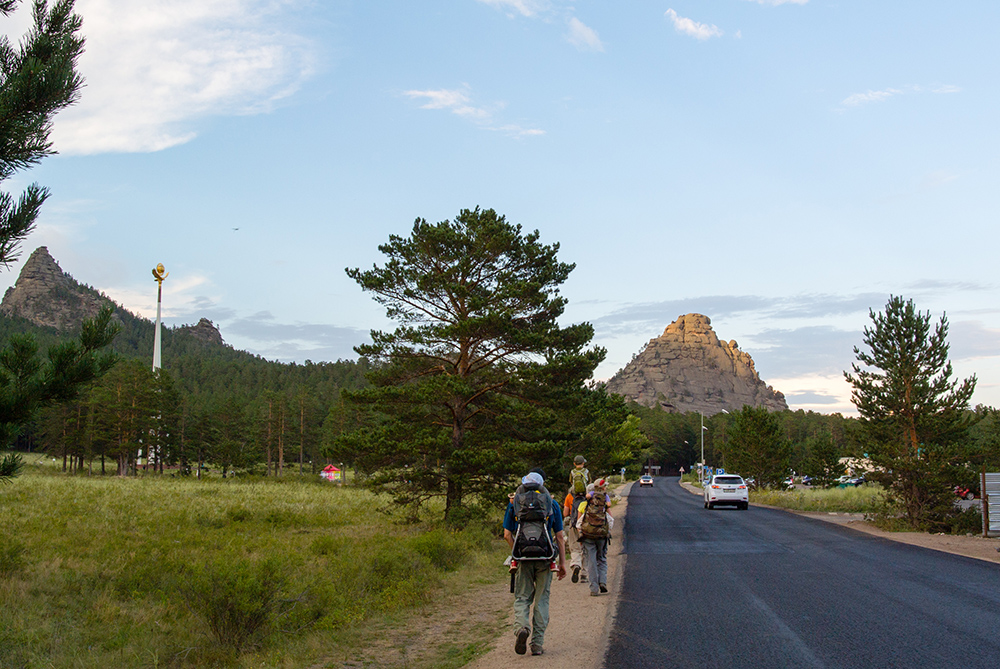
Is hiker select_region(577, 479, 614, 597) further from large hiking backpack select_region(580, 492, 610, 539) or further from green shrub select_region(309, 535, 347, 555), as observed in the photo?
green shrub select_region(309, 535, 347, 555)

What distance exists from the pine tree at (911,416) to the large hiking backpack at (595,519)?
15112mm

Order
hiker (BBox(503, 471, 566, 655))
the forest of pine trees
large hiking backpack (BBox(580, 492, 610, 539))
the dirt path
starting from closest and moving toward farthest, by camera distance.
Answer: the dirt path < hiker (BBox(503, 471, 566, 655)) < large hiking backpack (BBox(580, 492, 610, 539)) < the forest of pine trees

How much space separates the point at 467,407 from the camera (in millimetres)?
23875

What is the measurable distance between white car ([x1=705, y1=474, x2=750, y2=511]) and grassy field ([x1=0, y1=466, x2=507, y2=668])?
651 inches

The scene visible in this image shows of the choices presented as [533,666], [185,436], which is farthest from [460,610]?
[185,436]

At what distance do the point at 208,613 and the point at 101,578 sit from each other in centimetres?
651

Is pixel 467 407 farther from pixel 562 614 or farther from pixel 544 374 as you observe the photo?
pixel 562 614

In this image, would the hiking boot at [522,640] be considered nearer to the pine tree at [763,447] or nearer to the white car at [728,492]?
the white car at [728,492]

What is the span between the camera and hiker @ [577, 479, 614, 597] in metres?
10.3

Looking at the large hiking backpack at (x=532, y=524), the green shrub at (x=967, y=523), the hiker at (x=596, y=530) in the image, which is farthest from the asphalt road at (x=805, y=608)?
the green shrub at (x=967, y=523)

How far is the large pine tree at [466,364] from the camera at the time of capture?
2169cm

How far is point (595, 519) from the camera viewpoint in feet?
33.7

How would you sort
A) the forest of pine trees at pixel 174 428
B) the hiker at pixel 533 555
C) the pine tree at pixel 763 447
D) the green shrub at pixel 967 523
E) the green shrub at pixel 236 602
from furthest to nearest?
the forest of pine trees at pixel 174 428, the pine tree at pixel 763 447, the green shrub at pixel 967 523, the green shrub at pixel 236 602, the hiker at pixel 533 555

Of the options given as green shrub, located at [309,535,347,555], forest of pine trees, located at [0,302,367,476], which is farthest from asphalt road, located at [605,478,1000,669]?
forest of pine trees, located at [0,302,367,476]
